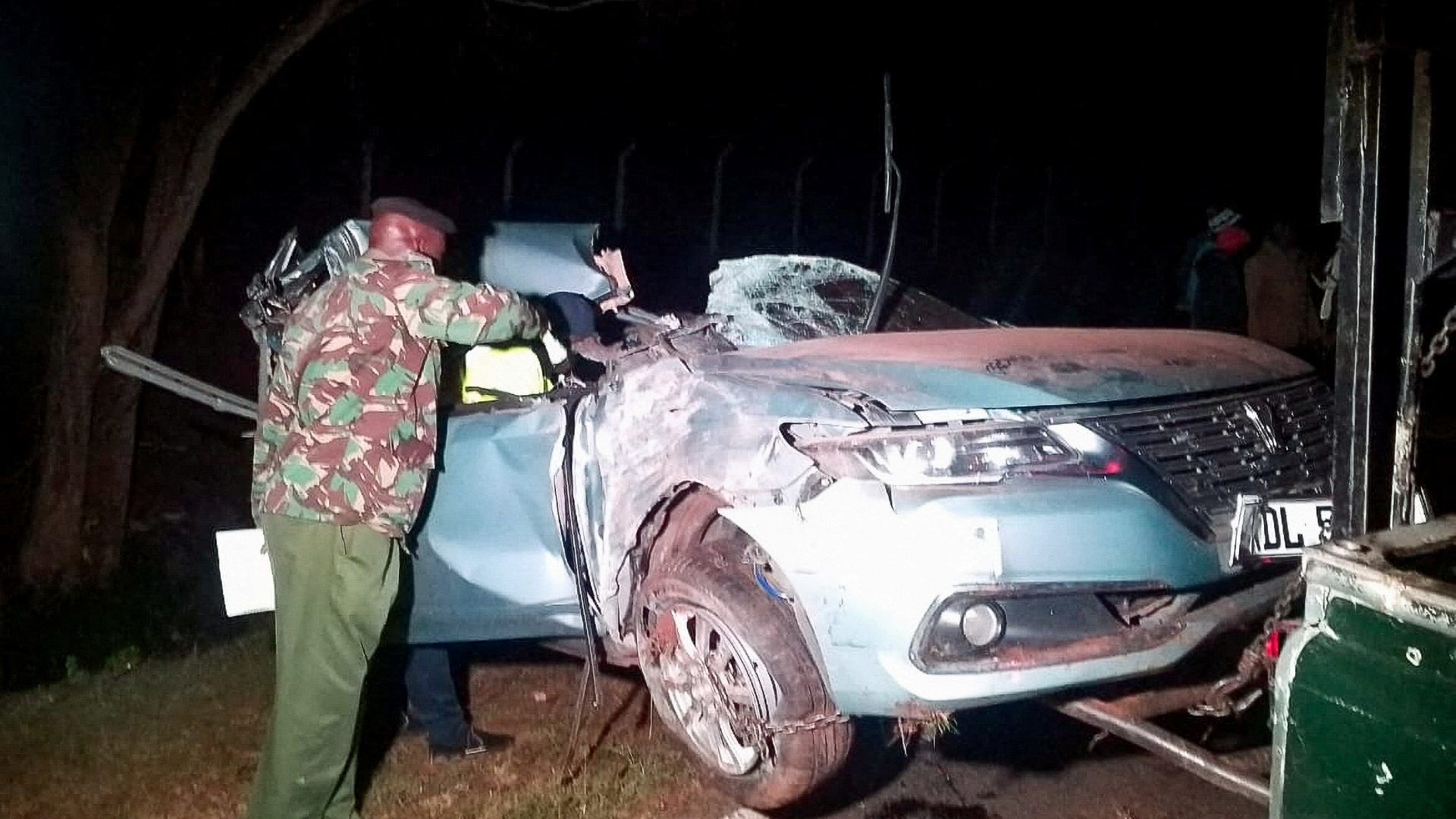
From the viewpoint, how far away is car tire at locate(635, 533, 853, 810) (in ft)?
10.1

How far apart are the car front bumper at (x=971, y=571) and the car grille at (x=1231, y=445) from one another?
15 cm

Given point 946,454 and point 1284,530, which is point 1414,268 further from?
point 946,454

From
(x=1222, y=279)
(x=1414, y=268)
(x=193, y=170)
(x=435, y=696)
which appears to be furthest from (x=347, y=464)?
(x=1222, y=279)

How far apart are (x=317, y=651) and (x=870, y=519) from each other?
169 centimetres

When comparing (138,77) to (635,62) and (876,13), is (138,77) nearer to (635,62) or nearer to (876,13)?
(635,62)

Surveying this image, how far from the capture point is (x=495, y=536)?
377cm

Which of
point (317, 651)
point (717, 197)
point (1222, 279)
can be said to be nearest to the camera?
point (317, 651)

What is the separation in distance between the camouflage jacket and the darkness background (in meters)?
1.13

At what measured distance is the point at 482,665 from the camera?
488 centimetres

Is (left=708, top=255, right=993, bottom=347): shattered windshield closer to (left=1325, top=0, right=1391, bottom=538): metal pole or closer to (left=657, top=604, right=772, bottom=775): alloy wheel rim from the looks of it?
(left=657, top=604, right=772, bottom=775): alloy wheel rim

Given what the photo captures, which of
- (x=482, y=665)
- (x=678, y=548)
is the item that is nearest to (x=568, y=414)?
(x=678, y=548)

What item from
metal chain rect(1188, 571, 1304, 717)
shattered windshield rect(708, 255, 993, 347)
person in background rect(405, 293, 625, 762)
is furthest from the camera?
shattered windshield rect(708, 255, 993, 347)

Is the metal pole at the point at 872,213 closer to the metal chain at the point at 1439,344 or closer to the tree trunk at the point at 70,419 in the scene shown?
the tree trunk at the point at 70,419

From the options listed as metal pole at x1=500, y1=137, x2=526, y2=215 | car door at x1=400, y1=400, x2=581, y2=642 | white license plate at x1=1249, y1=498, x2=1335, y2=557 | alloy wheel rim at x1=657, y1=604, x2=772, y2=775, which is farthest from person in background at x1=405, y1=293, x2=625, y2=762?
metal pole at x1=500, y1=137, x2=526, y2=215
